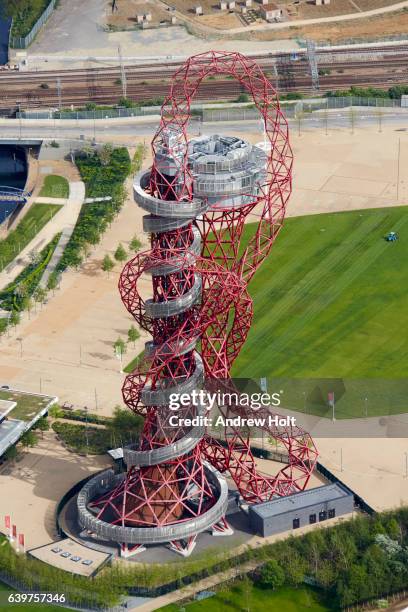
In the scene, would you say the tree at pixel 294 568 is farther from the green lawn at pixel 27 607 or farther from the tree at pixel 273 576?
the green lawn at pixel 27 607

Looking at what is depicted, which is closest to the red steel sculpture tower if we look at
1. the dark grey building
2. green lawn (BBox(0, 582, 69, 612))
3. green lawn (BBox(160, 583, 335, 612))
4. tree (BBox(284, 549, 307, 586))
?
the dark grey building

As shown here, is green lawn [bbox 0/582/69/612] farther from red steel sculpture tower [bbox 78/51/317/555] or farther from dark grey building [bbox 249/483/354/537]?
dark grey building [bbox 249/483/354/537]

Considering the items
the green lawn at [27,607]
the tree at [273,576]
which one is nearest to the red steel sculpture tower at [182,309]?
the tree at [273,576]

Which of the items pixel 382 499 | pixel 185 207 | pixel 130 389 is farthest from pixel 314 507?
pixel 185 207

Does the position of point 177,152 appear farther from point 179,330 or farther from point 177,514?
point 177,514

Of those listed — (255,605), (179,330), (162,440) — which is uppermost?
(179,330)
